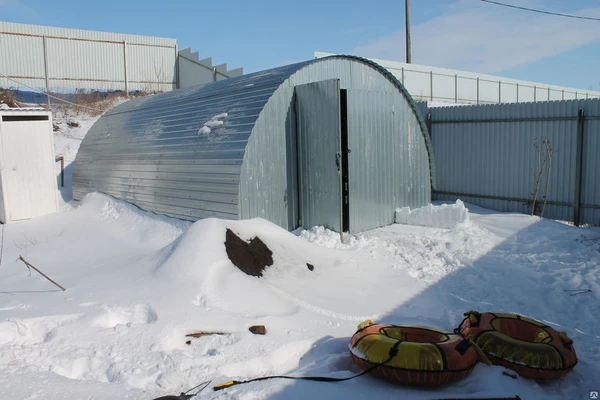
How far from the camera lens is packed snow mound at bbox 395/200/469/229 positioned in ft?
32.3

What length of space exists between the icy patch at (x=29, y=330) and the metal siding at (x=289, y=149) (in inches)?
150

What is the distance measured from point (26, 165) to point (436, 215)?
921 cm

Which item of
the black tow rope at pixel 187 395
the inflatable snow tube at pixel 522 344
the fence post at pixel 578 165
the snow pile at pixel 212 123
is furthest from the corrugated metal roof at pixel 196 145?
the inflatable snow tube at pixel 522 344

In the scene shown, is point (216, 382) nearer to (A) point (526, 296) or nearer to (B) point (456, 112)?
(A) point (526, 296)

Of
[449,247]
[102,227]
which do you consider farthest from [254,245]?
[102,227]

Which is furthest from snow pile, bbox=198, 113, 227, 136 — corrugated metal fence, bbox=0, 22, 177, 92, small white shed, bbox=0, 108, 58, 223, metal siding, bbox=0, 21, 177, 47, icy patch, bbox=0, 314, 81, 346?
metal siding, bbox=0, 21, 177, 47

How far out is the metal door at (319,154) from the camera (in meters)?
8.76

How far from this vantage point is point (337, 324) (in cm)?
584

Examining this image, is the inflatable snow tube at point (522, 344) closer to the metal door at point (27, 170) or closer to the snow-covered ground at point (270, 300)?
the snow-covered ground at point (270, 300)

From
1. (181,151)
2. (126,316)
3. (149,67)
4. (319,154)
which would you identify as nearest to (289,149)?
(319,154)

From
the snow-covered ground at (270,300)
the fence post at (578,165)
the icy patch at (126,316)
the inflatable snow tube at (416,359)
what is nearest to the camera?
the inflatable snow tube at (416,359)

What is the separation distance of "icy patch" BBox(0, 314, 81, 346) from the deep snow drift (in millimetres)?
15

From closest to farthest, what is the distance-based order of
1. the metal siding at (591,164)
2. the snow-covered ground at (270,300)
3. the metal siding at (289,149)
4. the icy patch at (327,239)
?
1. the snow-covered ground at (270,300)
2. the icy patch at (327,239)
3. the metal siding at (289,149)
4. the metal siding at (591,164)

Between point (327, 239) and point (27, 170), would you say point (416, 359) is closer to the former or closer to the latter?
point (327, 239)
